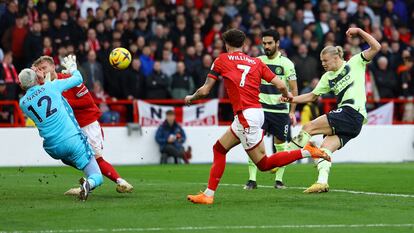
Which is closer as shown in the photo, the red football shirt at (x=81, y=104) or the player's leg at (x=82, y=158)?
the player's leg at (x=82, y=158)

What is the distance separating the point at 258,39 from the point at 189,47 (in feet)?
6.44

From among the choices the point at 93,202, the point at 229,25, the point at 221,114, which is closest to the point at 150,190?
the point at 93,202

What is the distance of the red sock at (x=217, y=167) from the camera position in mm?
13336

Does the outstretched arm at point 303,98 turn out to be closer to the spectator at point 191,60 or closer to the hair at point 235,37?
the hair at point 235,37

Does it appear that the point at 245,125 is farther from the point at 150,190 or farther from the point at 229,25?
the point at 229,25

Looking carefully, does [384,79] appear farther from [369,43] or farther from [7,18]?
[369,43]

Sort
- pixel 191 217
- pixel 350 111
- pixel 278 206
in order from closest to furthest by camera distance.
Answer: pixel 191 217
pixel 278 206
pixel 350 111

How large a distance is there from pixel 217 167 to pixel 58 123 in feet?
7.21

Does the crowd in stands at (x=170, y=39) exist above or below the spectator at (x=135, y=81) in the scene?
above

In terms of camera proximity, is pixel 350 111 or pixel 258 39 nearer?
pixel 350 111

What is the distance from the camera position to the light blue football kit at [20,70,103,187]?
44.7 ft

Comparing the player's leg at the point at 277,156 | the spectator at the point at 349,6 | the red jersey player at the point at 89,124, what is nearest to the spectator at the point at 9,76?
the red jersey player at the point at 89,124

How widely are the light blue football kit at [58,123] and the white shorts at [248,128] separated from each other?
78.7 inches

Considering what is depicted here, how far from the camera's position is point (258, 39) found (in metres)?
27.9
